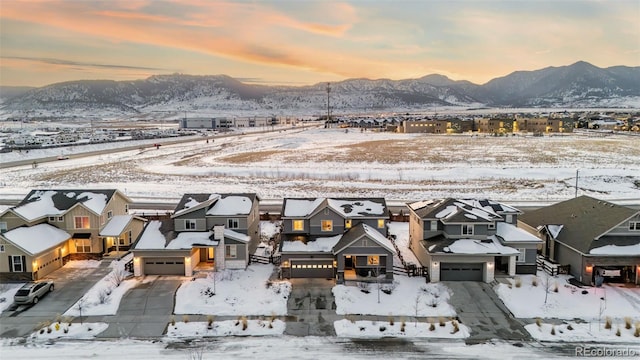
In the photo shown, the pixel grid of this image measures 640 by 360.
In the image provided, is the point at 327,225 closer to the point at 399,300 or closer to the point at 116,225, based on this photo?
the point at 399,300

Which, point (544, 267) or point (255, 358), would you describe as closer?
point (255, 358)

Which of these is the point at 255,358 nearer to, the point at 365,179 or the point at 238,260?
the point at 238,260

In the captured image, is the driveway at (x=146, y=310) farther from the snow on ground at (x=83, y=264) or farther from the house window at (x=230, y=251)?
the snow on ground at (x=83, y=264)

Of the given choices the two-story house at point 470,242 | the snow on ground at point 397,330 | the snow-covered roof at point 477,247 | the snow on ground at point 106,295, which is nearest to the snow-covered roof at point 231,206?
the snow on ground at point 106,295

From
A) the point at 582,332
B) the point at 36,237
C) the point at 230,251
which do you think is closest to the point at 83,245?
the point at 36,237

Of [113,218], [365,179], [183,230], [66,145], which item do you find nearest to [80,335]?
[183,230]

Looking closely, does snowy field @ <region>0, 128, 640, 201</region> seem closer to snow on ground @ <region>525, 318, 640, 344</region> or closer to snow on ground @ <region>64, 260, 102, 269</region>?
snow on ground @ <region>64, 260, 102, 269</region>
